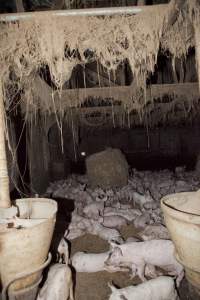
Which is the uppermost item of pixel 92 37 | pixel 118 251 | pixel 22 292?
pixel 92 37

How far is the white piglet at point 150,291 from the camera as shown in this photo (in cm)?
355

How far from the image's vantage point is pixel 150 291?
3.61 meters

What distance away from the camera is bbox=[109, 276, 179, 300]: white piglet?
140 inches

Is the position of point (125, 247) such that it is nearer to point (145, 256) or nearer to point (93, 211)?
point (145, 256)

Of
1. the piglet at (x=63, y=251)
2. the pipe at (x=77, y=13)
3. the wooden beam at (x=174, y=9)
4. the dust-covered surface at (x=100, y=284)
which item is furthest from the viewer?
the piglet at (x=63, y=251)

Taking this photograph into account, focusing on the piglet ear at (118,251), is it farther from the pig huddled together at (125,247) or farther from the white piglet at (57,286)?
the white piglet at (57,286)

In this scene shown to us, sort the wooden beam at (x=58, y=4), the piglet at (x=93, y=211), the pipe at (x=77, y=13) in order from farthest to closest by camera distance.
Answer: the piglet at (x=93, y=211) → the wooden beam at (x=58, y=4) → the pipe at (x=77, y=13)

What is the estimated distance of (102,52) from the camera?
4699 millimetres

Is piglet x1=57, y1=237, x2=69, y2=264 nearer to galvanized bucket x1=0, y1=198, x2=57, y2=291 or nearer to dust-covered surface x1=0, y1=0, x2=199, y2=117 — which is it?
galvanized bucket x1=0, y1=198, x2=57, y2=291

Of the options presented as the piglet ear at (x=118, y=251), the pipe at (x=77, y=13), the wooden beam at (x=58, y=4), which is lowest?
the piglet ear at (x=118, y=251)

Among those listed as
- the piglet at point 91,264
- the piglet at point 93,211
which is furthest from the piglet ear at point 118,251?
the piglet at point 93,211

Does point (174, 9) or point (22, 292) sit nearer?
point (22, 292)

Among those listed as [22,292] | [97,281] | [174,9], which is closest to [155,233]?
[97,281]

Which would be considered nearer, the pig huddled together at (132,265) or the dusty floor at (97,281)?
the pig huddled together at (132,265)
